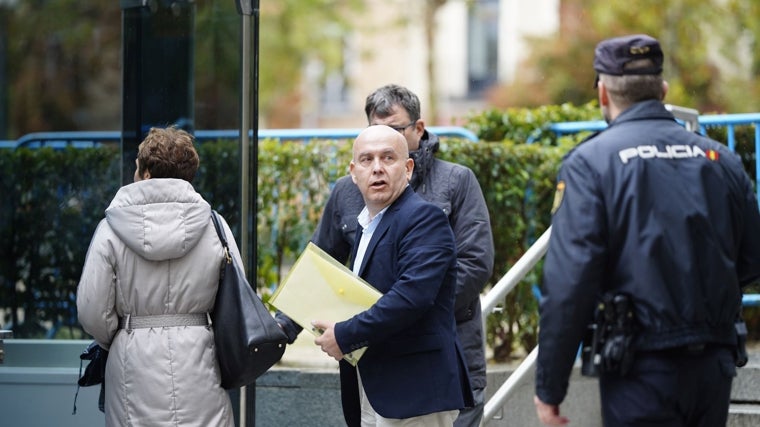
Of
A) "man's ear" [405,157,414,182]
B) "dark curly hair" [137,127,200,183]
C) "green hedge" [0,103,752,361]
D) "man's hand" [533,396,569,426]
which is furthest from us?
"green hedge" [0,103,752,361]

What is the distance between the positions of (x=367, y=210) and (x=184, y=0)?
175 centimetres

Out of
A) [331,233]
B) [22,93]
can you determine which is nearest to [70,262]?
[22,93]

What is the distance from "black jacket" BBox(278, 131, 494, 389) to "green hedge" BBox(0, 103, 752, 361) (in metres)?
2.08

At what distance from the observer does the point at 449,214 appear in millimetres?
4980

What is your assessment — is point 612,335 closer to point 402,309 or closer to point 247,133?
point 402,309

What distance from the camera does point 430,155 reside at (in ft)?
16.6

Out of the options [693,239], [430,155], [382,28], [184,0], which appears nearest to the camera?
[693,239]

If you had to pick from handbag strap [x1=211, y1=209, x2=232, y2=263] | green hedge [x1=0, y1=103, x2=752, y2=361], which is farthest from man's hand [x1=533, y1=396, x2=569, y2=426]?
green hedge [x1=0, y1=103, x2=752, y2=361]

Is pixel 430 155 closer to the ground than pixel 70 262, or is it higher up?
higher up

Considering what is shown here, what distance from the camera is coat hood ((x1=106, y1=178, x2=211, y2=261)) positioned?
4.29 metres

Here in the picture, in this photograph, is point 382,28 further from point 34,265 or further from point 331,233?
point 331,233

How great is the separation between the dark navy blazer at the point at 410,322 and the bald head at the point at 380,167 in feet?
0.19

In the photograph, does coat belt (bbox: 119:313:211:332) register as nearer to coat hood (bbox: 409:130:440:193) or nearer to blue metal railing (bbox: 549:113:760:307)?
coat hood (bbox: 409:130:440:193)

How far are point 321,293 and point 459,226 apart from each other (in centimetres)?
79
